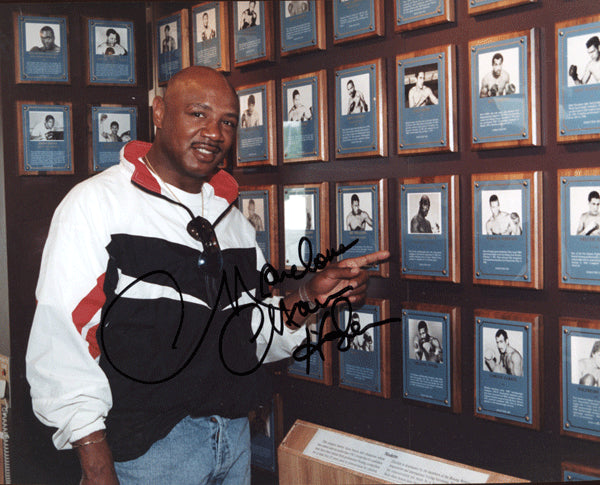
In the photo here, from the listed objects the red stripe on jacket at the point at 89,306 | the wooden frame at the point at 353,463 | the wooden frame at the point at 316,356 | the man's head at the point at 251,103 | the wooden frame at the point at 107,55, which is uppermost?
the wooden frame at the point at 107,55

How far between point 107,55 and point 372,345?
111 centimetres

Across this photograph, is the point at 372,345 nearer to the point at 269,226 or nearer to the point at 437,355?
the point at 437,355

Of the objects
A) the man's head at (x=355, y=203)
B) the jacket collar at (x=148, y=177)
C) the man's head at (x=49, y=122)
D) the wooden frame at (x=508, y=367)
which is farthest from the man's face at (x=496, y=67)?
the man's head at (x=49, y=122)

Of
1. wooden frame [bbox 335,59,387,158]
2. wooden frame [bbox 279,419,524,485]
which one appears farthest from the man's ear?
wooden frame [bbox 279,419,524,485]

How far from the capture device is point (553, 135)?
1294 mm

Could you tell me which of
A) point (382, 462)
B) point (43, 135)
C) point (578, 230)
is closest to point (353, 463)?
point (382, 462)

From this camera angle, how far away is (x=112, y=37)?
63.0 inches

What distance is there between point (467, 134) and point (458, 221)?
22 cm

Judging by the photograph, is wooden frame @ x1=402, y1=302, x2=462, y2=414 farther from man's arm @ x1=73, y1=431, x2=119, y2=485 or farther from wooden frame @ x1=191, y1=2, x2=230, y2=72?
wooden frame @ x1=191, y1=2, x2=230, y2=72

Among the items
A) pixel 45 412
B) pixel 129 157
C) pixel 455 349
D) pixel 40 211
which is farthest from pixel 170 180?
pixel 455 349

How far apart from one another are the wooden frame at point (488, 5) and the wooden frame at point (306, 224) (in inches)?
22.4

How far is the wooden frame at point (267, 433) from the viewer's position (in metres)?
1.66

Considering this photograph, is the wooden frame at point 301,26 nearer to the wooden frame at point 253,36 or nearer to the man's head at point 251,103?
the wooden frame at point 253,36
